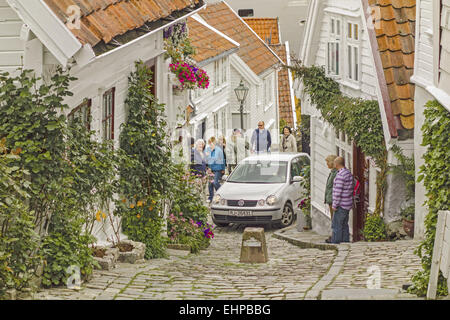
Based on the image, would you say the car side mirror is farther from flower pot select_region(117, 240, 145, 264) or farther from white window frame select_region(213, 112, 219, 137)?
white window frame select_region(213, 112, 219, 137)

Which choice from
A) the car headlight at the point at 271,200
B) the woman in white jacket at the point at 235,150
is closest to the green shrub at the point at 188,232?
the car headlight at the point at 271,200

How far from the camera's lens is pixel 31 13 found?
795 cm

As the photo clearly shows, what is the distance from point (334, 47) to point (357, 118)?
11.0 feet

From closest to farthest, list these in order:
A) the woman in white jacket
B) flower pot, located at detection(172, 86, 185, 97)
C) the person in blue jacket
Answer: flower pot, located at detection(172, 86, 185, 97), the person in blue jacket, the woman in white jacket

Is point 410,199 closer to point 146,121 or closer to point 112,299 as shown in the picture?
point 146,121

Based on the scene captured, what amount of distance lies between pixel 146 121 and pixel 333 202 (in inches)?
148

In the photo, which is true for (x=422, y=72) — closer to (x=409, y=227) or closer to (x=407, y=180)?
(x=407, y=180)

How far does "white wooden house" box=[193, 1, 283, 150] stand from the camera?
32594 millimetres

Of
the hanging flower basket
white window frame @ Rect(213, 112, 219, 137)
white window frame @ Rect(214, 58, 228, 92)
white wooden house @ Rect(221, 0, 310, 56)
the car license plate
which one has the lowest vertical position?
the car license plate

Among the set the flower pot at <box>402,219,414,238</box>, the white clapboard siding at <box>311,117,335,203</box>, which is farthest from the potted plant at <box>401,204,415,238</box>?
the white clapboard siding at <box>311,117,335,203</box>

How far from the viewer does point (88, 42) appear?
813cm

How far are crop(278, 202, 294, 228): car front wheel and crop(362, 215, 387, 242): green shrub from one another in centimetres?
520

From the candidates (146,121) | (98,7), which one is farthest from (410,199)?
(98,7)

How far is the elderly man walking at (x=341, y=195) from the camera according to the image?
1379 centimetres
